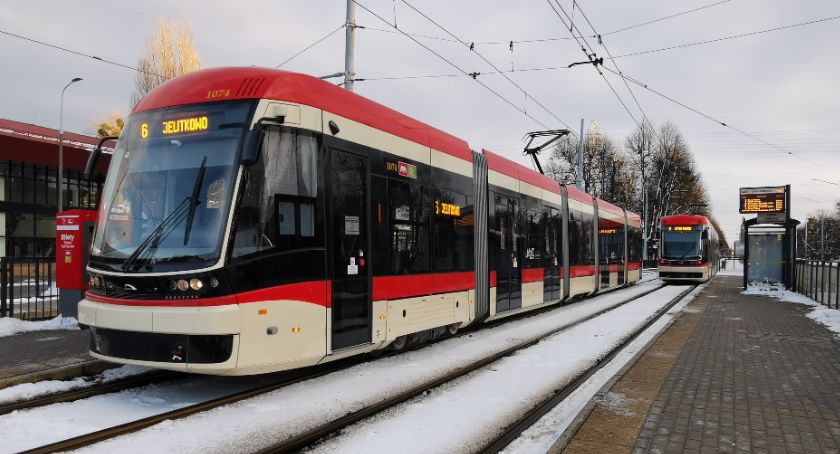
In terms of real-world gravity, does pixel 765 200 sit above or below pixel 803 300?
above

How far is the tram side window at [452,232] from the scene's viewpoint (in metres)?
9.12

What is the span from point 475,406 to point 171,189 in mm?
3697

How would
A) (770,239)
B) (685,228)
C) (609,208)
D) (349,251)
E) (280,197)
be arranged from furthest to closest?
(685,228) < (770,239) < (609,208) < (349,251) < (280,197)

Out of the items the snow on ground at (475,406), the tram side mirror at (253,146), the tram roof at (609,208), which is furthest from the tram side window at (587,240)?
the tram side mirror at (253,146)

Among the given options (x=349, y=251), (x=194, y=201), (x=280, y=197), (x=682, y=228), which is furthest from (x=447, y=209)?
(x=682, y=228)

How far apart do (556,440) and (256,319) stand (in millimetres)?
2950

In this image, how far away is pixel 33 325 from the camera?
381 inches

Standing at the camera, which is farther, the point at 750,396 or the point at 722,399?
the point at 750,396

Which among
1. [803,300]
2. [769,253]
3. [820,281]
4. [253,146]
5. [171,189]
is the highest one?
[253,146]

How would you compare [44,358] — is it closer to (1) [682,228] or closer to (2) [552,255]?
(2) [552,255]

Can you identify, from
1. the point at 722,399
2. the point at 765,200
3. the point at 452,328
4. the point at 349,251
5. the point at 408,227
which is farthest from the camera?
the point at 765,200

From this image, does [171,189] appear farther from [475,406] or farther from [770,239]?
[770,239]

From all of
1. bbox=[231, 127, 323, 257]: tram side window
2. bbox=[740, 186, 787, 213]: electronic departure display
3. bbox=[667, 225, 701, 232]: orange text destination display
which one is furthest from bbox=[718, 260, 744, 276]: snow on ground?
bbox=[231, 127, 323, 257]: tram side window

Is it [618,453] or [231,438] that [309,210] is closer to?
[231,438]
